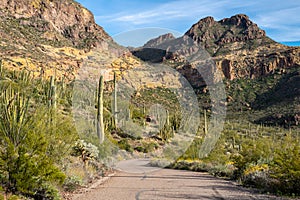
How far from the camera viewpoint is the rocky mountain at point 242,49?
8321 cm

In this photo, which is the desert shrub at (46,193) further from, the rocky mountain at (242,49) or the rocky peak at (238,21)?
the rocky peak at (238,21)

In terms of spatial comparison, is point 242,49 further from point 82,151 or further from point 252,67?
point 82,151

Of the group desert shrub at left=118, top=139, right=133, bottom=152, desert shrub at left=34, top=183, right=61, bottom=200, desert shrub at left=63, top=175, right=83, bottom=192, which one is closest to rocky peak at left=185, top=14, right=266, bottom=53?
desert shrub at left=118, top=139, right=133, bottom=152

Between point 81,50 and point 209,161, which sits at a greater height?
point 81,50

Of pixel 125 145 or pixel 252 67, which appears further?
pixel 252 67

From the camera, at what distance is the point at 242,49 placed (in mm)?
90562

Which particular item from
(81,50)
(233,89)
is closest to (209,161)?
(81,50)

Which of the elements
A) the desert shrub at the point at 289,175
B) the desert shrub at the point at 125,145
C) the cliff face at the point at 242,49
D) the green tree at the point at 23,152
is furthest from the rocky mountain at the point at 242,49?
the green tree at the point at 23,152

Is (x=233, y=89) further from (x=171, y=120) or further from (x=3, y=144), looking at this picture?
(x=3, y=144)

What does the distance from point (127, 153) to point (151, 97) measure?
41.8ft

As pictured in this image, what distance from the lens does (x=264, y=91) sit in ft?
233

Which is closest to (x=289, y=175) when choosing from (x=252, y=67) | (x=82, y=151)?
(x=82, y=151)

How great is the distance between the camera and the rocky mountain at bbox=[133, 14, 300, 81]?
3276 inches

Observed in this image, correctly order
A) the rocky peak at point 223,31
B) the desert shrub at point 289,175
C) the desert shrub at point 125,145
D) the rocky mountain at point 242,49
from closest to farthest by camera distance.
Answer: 1. the desert shrub at point 289,175
2. the desert shrub at point 125,145
3. the rocky mountain at point 242,49
4. the rocky peak at point 223,31
